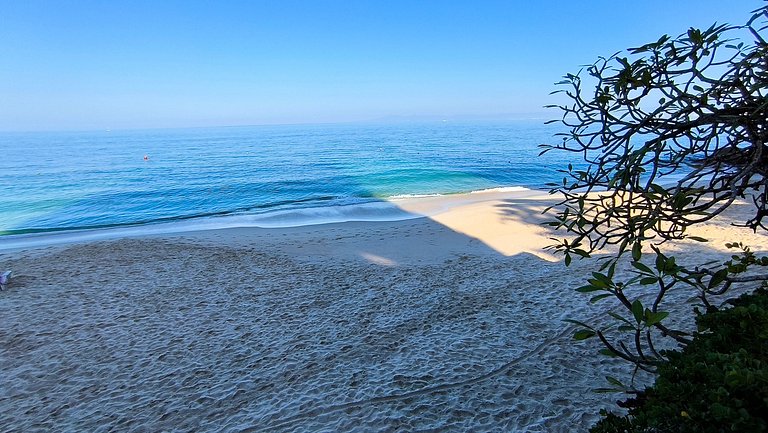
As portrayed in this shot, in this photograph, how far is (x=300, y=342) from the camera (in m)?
4.52

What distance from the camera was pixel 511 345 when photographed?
425 cm

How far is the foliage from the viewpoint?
1205 mm

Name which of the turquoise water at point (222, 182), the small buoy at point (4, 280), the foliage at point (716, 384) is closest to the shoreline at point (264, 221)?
the turquoise water at point (222, 182)

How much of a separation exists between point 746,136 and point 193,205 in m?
17.7

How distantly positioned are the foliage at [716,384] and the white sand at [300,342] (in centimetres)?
152

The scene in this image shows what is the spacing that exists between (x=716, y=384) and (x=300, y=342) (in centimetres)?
386

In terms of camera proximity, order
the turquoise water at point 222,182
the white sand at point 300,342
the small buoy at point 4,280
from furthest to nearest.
Answer: the turquoise water at point 222,182 → the small buoy at point 4,280 → the white sand at point 300,342

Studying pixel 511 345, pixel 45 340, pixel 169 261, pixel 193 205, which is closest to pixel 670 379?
pixel 511 345

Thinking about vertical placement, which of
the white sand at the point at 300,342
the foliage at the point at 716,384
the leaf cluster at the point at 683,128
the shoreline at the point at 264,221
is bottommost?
the shoreline at the point at 264,221

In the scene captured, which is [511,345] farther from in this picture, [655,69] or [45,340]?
[45,340]

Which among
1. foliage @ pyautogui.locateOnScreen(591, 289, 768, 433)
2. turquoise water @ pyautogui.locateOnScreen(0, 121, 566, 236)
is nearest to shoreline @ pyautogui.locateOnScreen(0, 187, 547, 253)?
turquoise water @ pyautogui.locateOnScreen(0, 121, 566, 236)

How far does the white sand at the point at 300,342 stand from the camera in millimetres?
3334

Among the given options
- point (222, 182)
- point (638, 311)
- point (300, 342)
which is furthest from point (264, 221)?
point (638, 311)

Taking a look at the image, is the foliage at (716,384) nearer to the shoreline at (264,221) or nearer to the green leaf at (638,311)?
the green leaf at (638,311)
